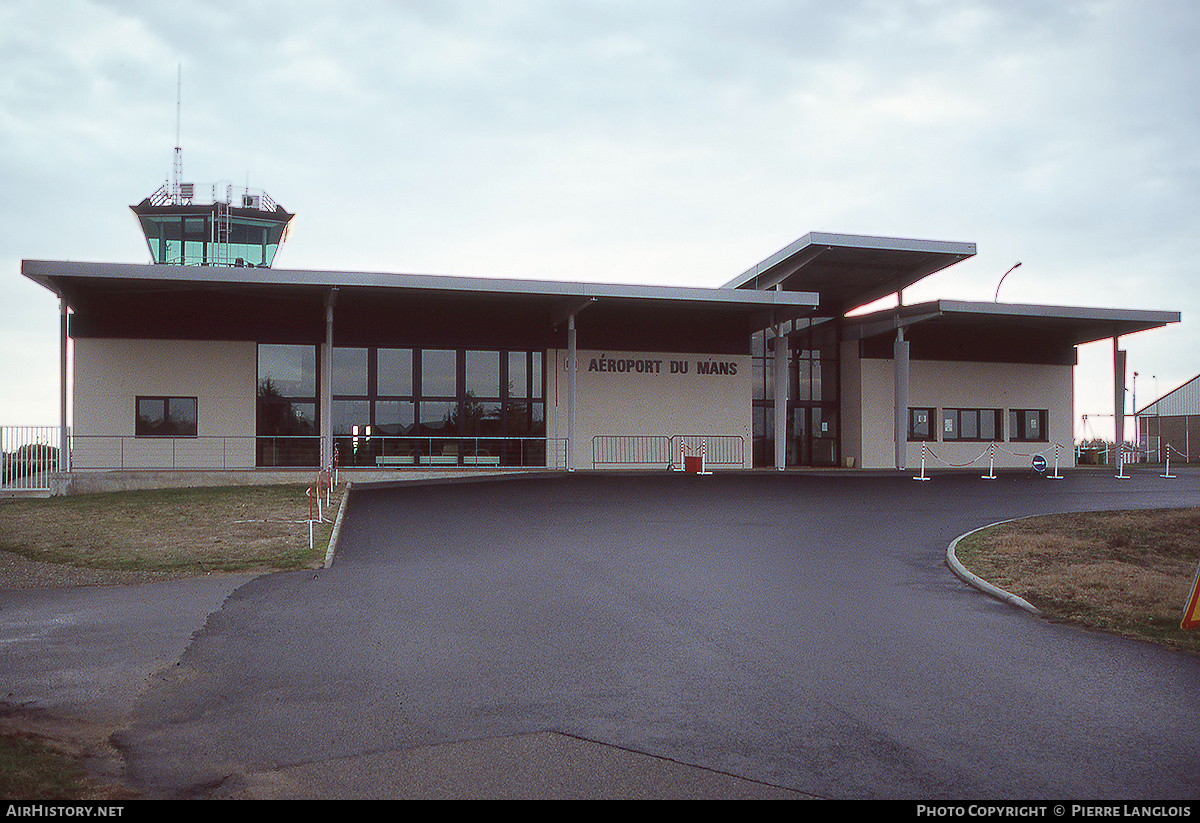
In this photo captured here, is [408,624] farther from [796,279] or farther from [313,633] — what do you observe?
[796,279]

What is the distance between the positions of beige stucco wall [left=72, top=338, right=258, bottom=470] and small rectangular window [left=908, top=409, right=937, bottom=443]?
22.2 meters

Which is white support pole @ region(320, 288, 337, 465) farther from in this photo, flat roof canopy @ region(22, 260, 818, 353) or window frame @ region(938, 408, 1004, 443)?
window frame @ region(938, 408, 1004, 443)

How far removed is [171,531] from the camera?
1427 centimetres

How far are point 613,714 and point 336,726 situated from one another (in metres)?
1.62

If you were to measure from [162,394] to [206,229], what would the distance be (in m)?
10.6

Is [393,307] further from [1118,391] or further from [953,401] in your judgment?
[1118,391]

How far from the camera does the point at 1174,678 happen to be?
6.17m

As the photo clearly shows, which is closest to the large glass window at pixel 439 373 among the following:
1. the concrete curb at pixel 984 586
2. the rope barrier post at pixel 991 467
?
the rope barrier post at pixel 991 467

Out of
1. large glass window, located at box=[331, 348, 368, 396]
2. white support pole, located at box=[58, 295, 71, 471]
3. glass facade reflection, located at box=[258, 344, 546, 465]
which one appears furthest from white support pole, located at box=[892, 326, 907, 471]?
white support pole, located at box=[58, 295, 71, 471]

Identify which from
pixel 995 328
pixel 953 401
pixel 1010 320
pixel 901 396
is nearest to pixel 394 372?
pixel 901 396

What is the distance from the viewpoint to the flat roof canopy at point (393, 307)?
75.7ft

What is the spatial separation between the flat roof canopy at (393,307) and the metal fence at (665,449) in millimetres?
2923

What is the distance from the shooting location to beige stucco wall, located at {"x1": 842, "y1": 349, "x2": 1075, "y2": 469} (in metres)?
31.5

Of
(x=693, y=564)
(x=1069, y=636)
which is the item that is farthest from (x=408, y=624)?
(x=1069, y=636)
